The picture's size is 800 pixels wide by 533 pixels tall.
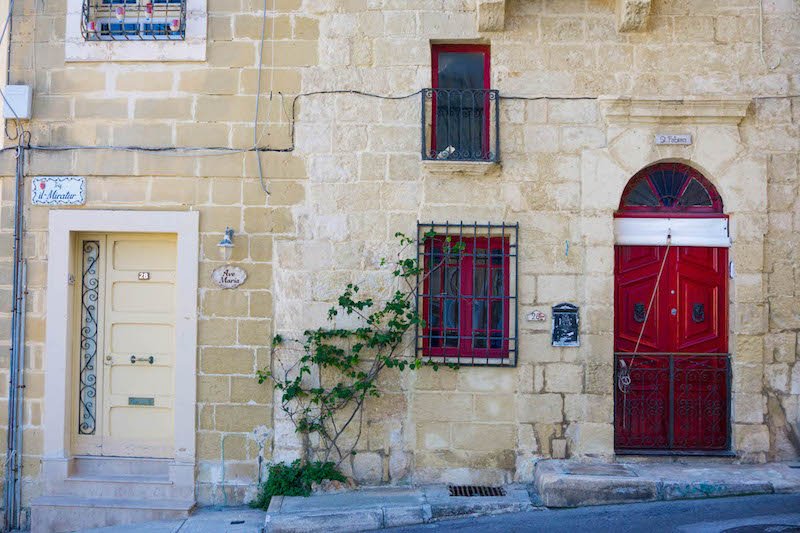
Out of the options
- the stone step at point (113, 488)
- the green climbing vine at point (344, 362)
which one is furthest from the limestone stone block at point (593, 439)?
the stone step at point (113, 488)

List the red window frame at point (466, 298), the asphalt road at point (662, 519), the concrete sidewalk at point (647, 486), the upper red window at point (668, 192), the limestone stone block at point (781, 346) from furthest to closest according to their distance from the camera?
the upper red window at point (668, 192) → the red window frame at point (466, 298) → the limestone stone block at point (781, 346) → the concrete sidewalk at point (647, 486) → the asphalt road at point (662, 519)

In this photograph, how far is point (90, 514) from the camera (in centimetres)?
658

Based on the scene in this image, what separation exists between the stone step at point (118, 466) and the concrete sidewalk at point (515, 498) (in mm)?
543

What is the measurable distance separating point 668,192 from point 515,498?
3.09 meters

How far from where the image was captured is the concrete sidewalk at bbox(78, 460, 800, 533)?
19.4ft

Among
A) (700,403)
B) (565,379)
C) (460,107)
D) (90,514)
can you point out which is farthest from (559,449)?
(90,514)

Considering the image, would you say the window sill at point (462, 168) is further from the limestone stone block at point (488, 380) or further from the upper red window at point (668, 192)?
the limestone stone block at point (488, 380)

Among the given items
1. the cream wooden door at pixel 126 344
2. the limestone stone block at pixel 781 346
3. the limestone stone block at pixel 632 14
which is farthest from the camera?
the cream wooden door at pixel 126 344

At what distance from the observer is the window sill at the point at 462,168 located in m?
6.62

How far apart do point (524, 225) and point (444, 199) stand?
29.8 inches

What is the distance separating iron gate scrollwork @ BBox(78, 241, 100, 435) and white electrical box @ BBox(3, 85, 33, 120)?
1286mm

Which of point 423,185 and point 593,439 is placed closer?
point 593,439

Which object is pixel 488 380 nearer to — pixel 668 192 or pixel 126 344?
pixel 668 192

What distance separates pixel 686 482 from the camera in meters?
6.07
